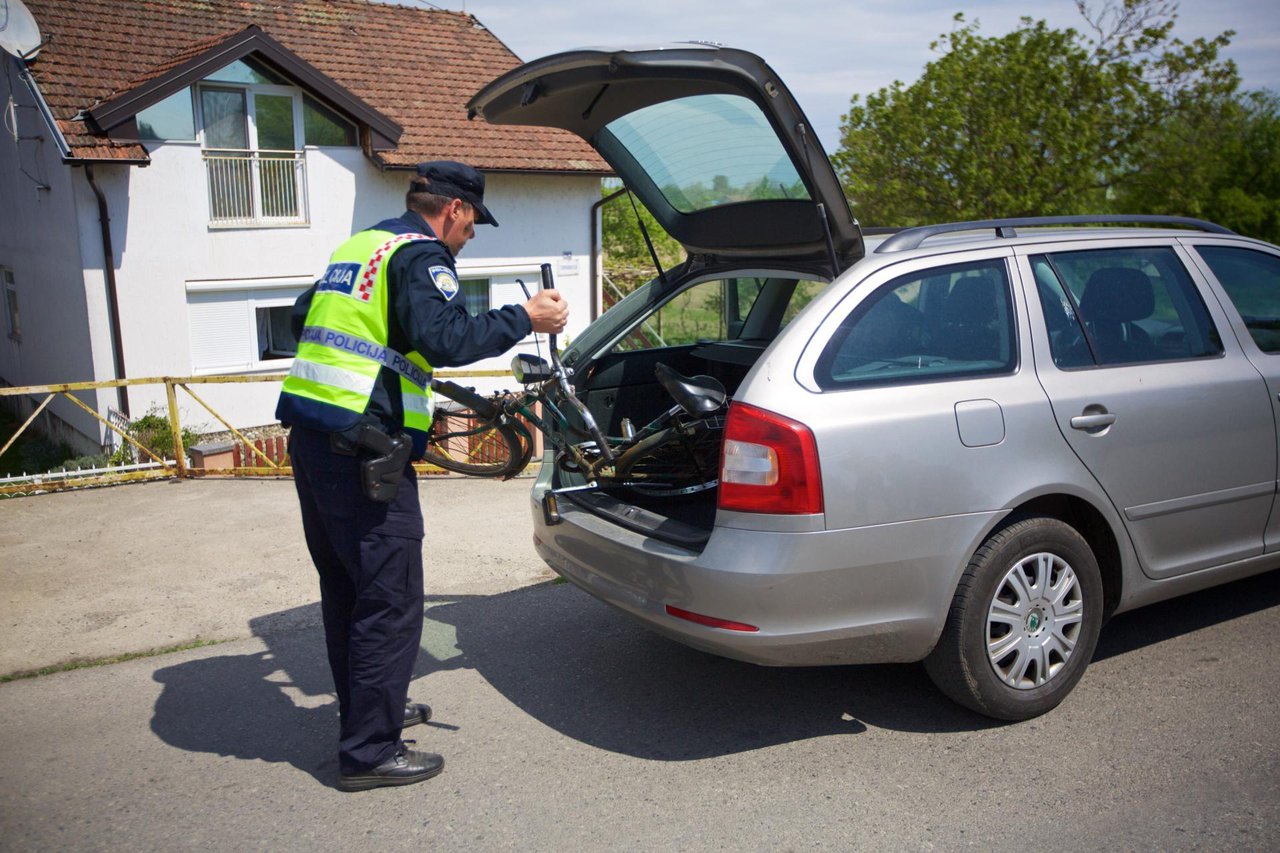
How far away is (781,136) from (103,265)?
13126 millimetres

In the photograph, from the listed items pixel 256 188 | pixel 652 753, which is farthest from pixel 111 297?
pixel 652 753

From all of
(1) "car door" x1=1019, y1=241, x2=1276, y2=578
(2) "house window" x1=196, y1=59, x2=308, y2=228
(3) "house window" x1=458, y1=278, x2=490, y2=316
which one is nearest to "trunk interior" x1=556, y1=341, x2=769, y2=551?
(1) "car door" x1=1019, y1=241, x2=1276, y2=578

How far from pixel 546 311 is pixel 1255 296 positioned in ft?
10.1

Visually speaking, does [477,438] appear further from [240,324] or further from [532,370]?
[240,324]

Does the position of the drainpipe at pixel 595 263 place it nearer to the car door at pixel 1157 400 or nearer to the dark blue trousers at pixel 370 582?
the car door at pixel 1157 400

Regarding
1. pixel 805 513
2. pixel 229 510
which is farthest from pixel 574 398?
pixel 229 510

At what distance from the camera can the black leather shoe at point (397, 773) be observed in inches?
138

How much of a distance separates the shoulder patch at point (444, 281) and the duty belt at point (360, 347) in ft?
0.87

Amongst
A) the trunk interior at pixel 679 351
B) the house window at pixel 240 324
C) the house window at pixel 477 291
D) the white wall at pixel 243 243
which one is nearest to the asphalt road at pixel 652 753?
the trunk interior at pixel 679 351

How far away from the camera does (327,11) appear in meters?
19.0

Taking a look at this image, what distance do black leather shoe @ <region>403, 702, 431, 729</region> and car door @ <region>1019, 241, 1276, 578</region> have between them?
2.48 m

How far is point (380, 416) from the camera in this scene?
3500mm

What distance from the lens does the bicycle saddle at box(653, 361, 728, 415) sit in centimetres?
381

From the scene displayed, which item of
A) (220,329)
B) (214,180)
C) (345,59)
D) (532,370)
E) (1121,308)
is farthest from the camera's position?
(345,59)
